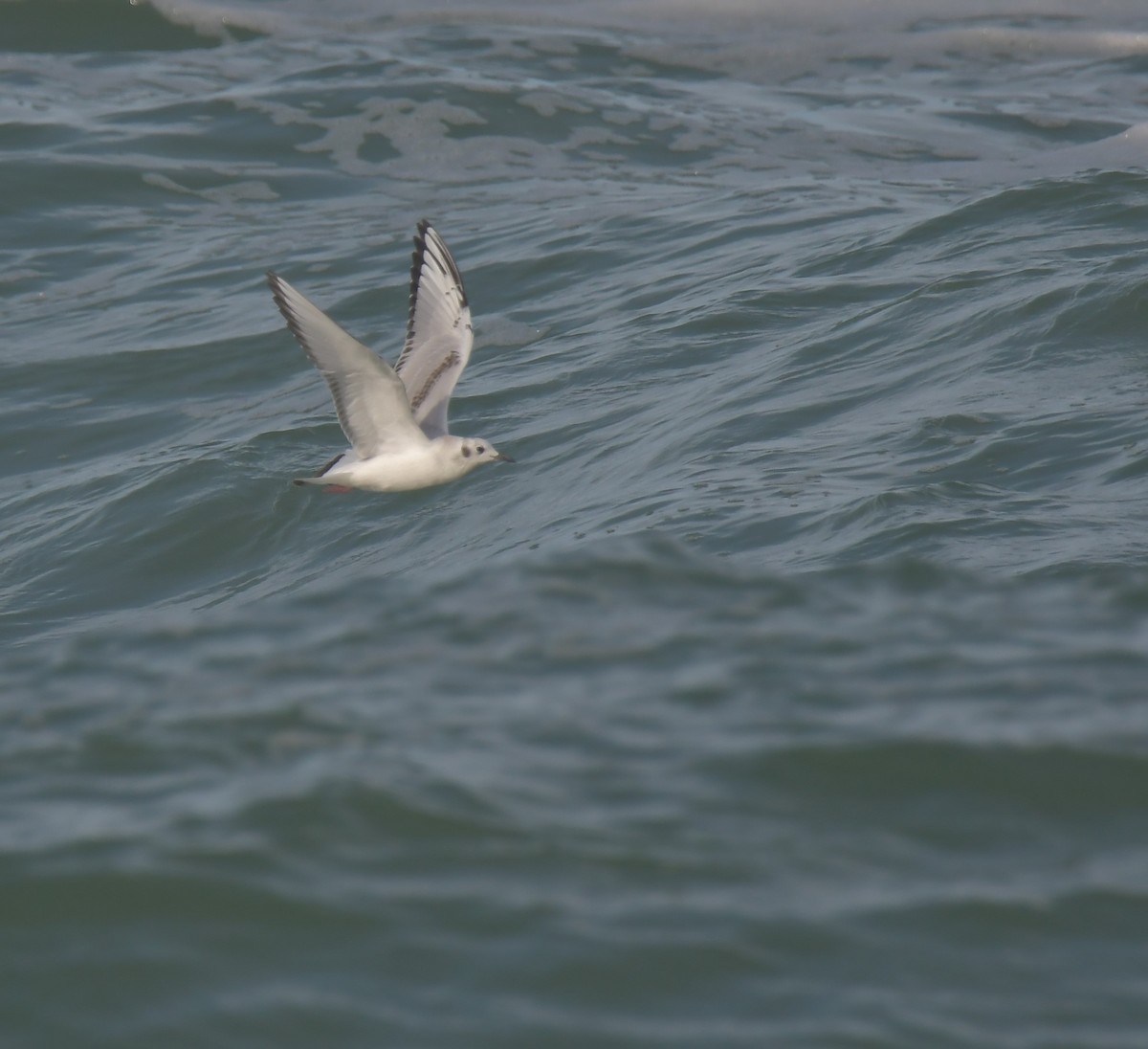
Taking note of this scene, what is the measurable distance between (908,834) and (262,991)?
6.43 ft

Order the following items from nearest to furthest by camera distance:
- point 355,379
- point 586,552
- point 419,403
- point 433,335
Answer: point 586,552 → point 355,379 → point 433,335 → point 419,403

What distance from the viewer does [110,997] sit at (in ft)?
14.5

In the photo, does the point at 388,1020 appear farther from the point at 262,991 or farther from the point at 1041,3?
the point at 1041,3

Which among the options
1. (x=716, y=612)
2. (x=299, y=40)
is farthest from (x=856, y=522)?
(x=299, y=40)

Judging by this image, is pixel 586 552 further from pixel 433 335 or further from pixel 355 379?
pixel 433 335

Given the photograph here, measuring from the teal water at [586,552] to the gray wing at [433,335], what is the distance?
97 cm

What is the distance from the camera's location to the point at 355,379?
348 inches

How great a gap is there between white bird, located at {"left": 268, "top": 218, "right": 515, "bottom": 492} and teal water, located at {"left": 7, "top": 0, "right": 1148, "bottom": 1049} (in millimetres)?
677

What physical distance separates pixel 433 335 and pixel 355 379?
84cm

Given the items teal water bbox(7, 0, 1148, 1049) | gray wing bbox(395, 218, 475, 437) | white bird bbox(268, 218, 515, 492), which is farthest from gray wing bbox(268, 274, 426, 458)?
teal water bbox(7, 0, 1148, 1049)

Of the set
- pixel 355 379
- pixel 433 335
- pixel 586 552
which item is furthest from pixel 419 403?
pixel 586 552

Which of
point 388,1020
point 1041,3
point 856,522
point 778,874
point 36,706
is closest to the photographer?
point 388,1020

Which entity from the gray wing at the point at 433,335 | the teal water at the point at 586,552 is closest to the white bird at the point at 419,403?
the gray wing at the point at 433,335

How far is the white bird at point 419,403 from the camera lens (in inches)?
358
